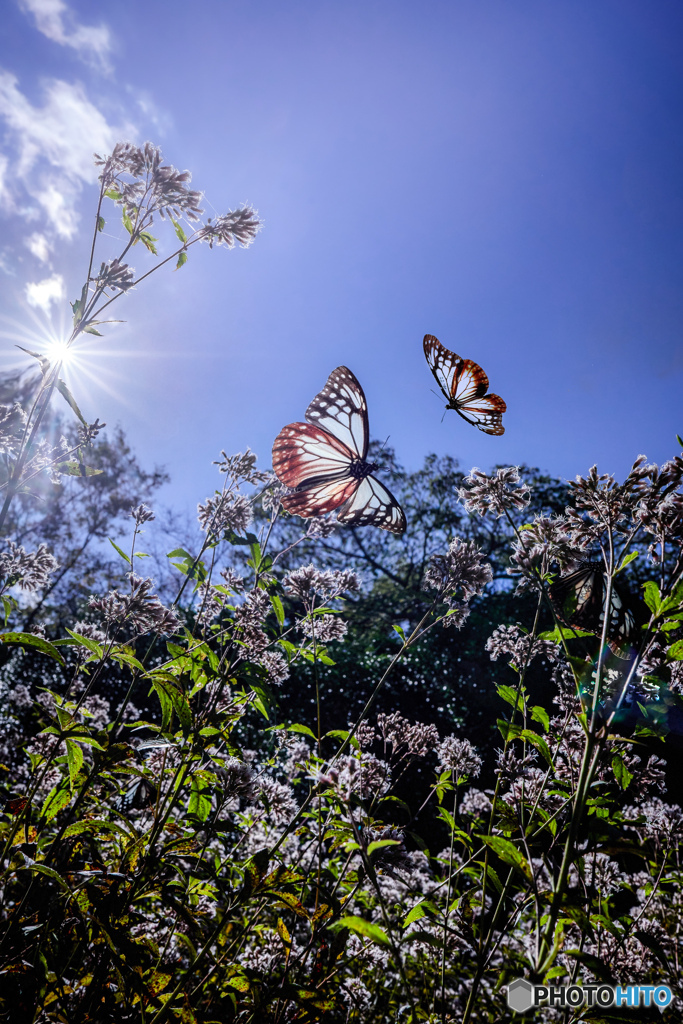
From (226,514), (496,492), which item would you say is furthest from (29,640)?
Answer: (496,492)

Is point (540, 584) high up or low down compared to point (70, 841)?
up

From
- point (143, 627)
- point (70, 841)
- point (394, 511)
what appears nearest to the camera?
point (70, 841)

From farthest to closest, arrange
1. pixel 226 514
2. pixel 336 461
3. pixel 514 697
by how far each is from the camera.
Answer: pixel 336 461
pixel 226 514
pixel 514 697

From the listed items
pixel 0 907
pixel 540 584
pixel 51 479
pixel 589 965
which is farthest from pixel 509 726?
pixel 51 479

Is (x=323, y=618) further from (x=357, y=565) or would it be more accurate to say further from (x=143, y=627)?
(x=357, y=565)

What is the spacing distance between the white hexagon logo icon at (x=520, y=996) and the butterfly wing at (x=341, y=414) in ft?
8.00

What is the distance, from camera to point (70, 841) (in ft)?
5.97

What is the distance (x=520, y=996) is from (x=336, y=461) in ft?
7.91

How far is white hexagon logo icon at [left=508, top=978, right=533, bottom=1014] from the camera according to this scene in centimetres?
92

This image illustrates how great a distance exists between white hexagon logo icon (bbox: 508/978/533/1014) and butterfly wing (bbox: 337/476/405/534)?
2.17 meters

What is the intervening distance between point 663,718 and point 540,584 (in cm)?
104

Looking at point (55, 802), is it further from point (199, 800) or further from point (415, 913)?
point (415, 913)

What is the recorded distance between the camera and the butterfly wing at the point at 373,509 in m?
3.07

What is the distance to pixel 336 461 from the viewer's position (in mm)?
2994
